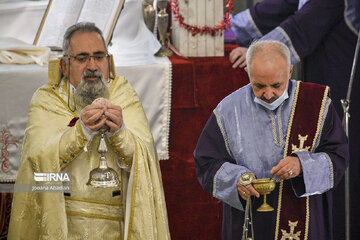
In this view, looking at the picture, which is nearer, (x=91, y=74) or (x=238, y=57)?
(x=91, y=74)

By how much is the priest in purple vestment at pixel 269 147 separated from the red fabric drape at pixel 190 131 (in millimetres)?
1629

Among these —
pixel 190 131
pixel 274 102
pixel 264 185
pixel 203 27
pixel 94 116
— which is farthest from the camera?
pixel 203 27

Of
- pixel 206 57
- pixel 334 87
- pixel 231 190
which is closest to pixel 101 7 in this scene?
pixel 206 57

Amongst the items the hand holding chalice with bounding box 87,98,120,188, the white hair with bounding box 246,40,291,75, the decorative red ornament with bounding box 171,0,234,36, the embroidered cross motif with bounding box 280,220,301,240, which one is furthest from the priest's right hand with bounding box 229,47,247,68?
the hand holding chalice with bounding box 87,98,120,188

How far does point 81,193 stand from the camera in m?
4.50

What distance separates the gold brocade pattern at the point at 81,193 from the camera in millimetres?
4414

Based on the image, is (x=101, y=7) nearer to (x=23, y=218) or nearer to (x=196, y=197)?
(x=196, y=197)

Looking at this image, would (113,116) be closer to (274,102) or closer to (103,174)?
(103,174)

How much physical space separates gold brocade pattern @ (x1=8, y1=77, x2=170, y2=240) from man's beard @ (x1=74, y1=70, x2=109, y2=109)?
195mm

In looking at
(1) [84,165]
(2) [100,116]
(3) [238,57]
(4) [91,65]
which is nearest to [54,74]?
(4) [91,65]

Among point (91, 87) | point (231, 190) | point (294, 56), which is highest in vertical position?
point (294, 56)

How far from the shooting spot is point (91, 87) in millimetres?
4477

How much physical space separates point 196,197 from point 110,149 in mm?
1737

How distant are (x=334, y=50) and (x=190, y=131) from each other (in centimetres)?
139
